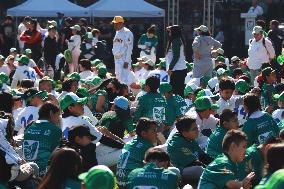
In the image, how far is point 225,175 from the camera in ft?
25.1

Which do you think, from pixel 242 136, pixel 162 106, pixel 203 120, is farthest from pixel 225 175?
pixel 162 106

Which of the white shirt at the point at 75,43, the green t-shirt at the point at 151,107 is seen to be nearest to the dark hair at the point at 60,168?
the green t-shirt at the point at 151,107

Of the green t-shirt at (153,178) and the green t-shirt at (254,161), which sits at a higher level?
the green t-shirt at (153,178)

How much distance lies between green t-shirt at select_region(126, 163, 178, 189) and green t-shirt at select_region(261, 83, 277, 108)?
6.80 metres

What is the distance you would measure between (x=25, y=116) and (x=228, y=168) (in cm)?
452

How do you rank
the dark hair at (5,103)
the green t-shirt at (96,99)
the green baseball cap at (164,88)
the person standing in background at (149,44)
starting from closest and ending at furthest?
the dark hair at (5,103) → the green baseball cap at (164,88) → the green t-shirt at (96,99) → the person standing in background at (149,44)

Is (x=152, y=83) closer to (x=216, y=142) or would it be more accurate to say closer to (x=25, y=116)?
(x=25, y=116)

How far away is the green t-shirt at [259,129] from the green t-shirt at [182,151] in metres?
0.69

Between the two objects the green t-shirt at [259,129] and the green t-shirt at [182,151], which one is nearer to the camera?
the green t-shirt at [182,151]

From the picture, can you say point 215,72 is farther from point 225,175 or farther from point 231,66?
point 225,175

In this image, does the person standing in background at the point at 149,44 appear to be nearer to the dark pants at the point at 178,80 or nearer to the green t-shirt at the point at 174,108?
the dark pants at the point at 178,80

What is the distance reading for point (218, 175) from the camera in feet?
25.1

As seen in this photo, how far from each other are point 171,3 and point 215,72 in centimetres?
1043

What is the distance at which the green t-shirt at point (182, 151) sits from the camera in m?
9.80
